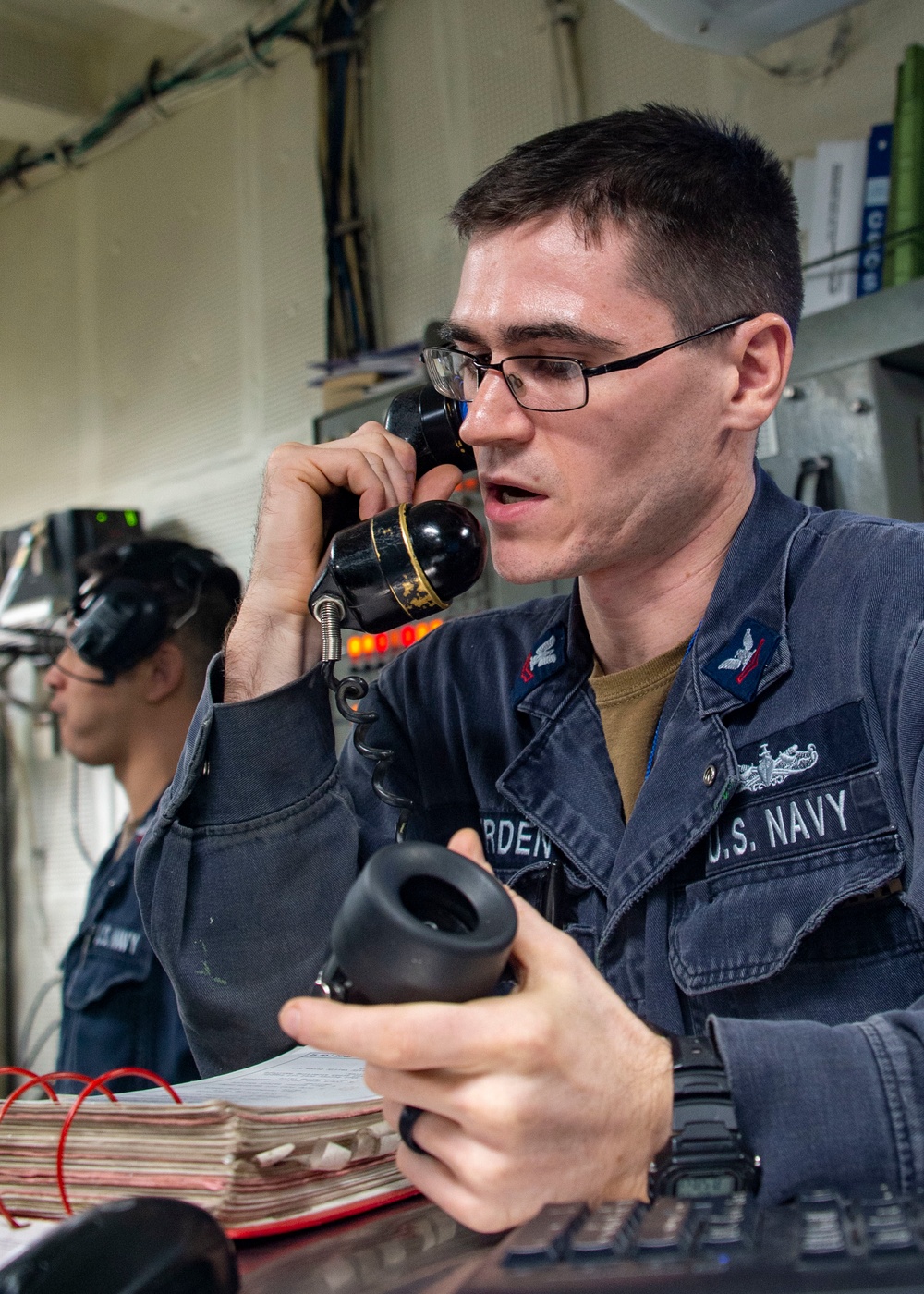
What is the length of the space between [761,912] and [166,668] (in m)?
1.86

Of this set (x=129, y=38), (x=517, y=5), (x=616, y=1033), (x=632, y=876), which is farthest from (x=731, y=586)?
(x=129, y=38)

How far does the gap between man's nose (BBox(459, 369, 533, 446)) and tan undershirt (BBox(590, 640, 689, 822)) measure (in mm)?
293

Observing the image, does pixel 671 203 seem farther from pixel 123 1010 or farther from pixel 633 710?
pixel 123 1010

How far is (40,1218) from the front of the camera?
0.82 metres

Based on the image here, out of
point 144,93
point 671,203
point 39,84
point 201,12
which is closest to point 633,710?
point 671,203

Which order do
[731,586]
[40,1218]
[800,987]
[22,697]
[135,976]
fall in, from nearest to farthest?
[40,1218] < [800,987] < [731,586] < [135,976] < [22,697]

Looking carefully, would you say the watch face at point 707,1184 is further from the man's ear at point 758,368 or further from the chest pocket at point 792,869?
the man's ear at point 758,368

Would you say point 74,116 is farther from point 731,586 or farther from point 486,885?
point 486,885

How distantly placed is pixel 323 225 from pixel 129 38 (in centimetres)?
117

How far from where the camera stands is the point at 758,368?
1389 mm

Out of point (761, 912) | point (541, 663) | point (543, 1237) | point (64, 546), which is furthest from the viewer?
point (64, 546)

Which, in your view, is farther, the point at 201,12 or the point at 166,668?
A: the point at 201,12

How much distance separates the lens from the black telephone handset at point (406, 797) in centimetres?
63

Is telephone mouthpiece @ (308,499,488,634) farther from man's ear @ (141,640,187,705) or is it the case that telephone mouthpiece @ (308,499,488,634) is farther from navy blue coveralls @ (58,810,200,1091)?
man's ear @ (141,640,187,705)
